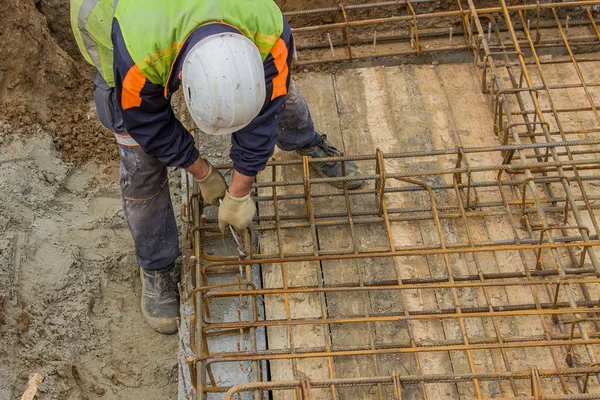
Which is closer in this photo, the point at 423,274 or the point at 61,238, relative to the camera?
the point at 423,274

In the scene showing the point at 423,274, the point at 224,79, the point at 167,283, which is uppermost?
Result: the point at 224,79

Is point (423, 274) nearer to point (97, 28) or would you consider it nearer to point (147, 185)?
point (147, 185)

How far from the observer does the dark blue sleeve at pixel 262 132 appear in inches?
159

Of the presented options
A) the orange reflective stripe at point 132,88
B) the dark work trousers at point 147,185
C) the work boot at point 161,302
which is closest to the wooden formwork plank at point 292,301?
the dark work trousers at point 147,185

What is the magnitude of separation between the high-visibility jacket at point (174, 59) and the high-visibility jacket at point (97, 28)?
27cm

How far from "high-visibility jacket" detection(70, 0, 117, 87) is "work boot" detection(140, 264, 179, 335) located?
4.51 feet

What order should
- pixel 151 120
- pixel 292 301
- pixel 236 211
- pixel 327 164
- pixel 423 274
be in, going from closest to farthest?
pixel 151 120 < pixel 236 211 < pixel 292 301 < pixel 423 274 < pixel 327 164

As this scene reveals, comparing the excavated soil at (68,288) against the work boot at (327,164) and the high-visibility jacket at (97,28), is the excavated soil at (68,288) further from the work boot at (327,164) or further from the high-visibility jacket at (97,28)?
the high-visibility jacket at (97,28)

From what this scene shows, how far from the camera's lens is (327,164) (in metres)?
5.62

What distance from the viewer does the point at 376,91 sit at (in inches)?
244

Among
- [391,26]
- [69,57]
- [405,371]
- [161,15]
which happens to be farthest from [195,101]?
[391,26]

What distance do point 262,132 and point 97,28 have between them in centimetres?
100

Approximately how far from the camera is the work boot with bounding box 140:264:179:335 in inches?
202

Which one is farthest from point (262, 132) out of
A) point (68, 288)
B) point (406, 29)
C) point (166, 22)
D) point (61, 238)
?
point (406, 29)
